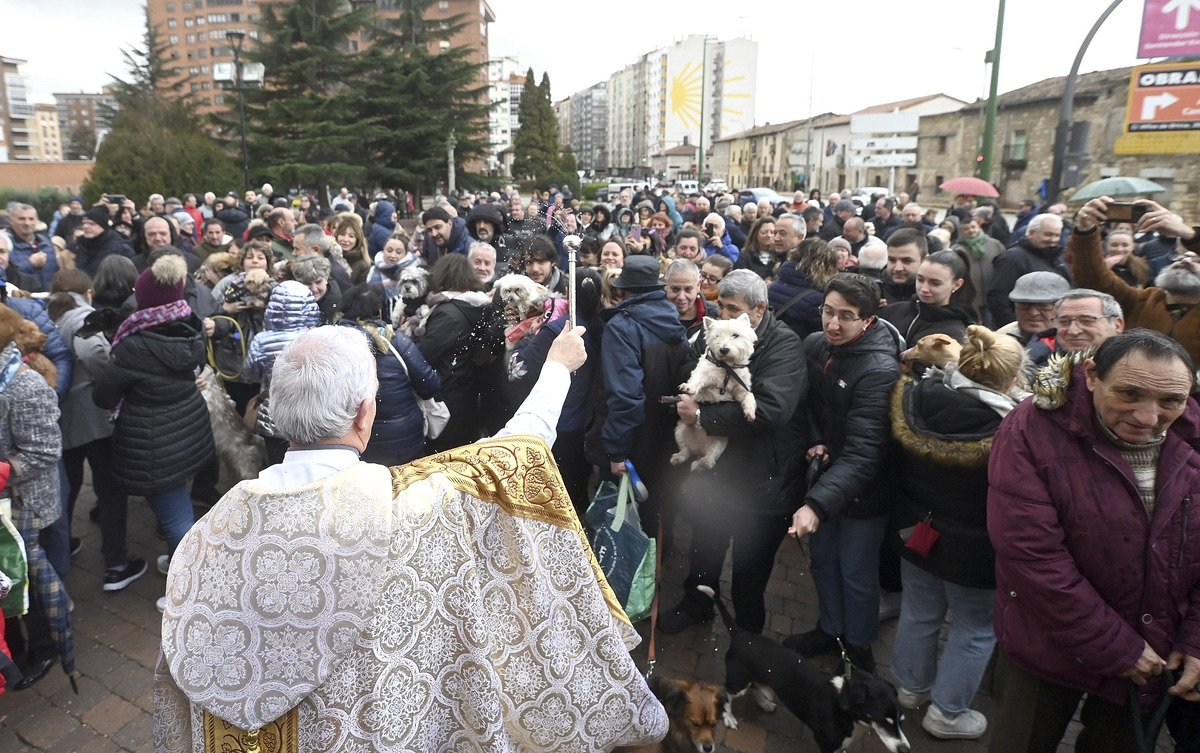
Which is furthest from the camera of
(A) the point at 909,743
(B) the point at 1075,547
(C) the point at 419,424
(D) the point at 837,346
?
(C) the point at 419,424

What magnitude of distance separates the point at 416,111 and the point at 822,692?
33391 mm

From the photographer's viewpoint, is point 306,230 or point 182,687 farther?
point 306,230

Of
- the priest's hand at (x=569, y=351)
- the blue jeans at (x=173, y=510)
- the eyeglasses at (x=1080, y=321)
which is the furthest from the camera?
the blue jeans at (x=173, y=510)

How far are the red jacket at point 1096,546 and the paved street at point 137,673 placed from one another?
1.19 meters

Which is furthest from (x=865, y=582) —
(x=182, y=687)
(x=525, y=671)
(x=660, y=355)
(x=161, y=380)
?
(x=161, y=380)

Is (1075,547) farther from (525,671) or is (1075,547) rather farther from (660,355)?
(660,355)

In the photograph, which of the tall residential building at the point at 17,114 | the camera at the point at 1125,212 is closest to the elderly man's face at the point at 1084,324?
the camera at the point at 1125,212

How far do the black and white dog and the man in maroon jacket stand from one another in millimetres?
699

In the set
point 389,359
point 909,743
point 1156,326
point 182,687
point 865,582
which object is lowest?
point 909,743

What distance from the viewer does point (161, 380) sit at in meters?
3.99

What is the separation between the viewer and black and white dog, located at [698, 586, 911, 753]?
2936 millimetres

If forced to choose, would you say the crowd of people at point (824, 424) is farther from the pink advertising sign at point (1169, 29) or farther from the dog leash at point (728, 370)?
the pink advertising sign at point (1169, 29)

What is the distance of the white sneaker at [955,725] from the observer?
3.21 m

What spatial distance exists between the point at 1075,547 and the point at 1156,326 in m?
2.56
